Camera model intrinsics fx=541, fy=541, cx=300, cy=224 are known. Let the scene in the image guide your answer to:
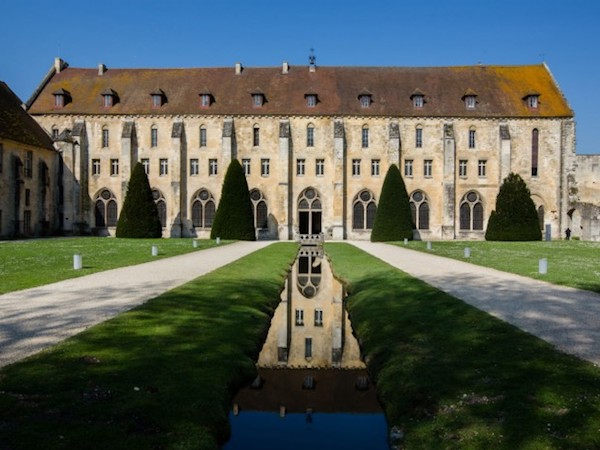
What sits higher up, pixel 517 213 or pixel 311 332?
pixel 517 213

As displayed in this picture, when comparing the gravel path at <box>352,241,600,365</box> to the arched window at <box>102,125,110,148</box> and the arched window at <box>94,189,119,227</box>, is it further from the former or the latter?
the arched window at <box>102,125,110,148</box>

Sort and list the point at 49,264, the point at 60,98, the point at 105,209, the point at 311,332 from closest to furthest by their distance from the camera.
→ the point at 311,332 → the point at 49,264 → the point at 60,98 → the point at 105,209

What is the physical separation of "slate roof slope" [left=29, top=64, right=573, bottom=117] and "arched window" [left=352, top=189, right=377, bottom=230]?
22.9 feet

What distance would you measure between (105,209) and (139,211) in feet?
30.2

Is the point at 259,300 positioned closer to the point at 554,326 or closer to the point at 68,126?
the point at 554,326

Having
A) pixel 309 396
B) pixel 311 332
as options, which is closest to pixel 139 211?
pixel 311 332

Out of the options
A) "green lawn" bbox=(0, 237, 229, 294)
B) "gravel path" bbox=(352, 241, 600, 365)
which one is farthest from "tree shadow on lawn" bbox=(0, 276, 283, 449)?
"green lawn" bbox=(0, 237, 229, 294)

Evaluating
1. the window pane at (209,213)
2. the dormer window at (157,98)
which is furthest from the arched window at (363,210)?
the dormer window at (157,98)

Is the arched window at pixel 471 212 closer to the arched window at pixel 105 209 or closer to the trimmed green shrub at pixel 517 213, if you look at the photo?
the trimmed green shrub at pixel 517 213

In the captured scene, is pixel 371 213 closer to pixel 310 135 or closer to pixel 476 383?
pixel 310 135

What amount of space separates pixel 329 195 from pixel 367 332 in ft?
118

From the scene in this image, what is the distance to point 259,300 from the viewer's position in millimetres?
13516

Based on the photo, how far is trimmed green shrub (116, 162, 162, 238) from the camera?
39.7m

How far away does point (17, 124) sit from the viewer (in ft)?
135
